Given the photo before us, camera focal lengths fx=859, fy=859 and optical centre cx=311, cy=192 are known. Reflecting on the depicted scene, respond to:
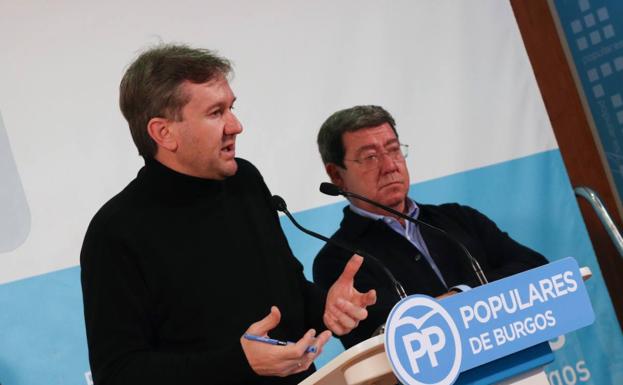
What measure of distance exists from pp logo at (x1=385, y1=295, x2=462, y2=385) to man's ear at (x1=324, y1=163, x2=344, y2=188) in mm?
1757

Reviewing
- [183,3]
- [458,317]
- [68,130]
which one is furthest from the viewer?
[183,3]

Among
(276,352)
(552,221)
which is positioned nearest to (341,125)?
(552,221)

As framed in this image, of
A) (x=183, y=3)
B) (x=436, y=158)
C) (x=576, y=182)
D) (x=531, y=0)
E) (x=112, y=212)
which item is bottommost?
(x=576, y=182)

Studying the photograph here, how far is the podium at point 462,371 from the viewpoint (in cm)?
173

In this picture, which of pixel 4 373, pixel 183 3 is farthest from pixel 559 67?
pixel 4 373

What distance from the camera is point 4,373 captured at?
2.80 meters

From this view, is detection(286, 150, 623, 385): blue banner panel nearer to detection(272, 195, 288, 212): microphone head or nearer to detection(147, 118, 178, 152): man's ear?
detection(272, 195, 288, 212): microphone head

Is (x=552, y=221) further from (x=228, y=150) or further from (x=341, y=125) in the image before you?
(x=228, y=150)

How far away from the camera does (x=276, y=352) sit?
6.18ft

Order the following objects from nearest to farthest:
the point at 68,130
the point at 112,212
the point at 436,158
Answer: the point at 112,212 < the point at 68,130 < the point at 436,158

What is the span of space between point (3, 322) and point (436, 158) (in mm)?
1877

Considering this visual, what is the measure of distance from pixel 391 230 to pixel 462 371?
1554mm

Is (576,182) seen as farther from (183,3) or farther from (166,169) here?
(166,169)

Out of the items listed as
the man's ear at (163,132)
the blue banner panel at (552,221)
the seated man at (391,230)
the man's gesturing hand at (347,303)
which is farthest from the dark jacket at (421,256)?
the man's ear at (163,132)
